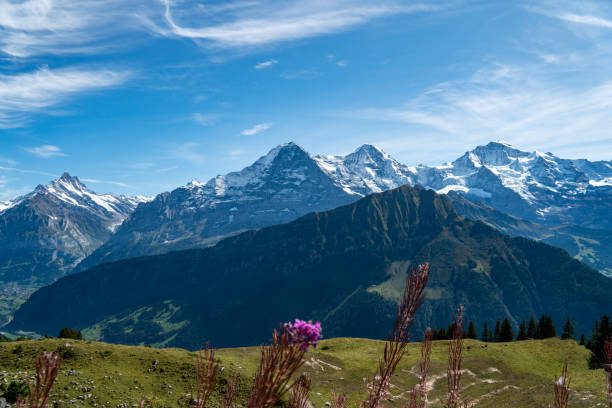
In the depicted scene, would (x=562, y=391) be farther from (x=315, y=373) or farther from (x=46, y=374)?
(x=315, y=373)

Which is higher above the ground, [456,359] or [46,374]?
[456,359]

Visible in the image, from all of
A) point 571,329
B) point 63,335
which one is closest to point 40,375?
point 63,335

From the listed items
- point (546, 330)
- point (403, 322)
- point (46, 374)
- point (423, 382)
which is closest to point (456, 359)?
point (423, 382)

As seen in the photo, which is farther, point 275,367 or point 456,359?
point 456,359

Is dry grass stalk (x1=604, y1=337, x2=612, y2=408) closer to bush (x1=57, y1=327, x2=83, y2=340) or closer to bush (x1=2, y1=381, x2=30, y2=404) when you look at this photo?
bush (x1=2, y1=381, x2=30, y2=404)

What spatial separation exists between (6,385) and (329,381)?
4093cm

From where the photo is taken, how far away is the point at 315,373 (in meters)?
58.6

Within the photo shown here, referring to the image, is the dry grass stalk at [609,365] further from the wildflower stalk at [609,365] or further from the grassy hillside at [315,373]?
the grassy hillside at [315,373]

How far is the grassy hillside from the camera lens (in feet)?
130

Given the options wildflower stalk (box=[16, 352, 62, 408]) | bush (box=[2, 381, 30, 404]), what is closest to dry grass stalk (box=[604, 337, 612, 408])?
wildflower stalk (box=[16, 352, 62, 408])

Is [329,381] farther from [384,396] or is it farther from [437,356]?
[384,396]

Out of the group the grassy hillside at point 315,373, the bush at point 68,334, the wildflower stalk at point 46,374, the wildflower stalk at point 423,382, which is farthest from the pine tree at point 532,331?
the wildflower stalk at point 46,374

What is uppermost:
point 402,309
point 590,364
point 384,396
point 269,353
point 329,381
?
point 402,309

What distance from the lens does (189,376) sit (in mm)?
46188
